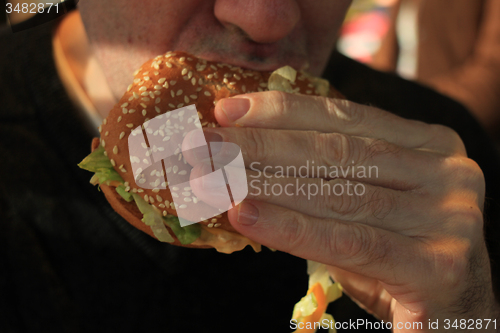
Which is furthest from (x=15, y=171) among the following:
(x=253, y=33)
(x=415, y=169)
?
(x=415, y=169)

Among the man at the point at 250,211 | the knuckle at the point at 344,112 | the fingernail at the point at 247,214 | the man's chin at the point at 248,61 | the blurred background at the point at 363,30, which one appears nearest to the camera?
the fingernail at the point at 247,214

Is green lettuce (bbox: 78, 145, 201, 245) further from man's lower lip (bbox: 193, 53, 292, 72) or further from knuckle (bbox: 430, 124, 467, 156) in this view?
knuckle (bbox: 430, 124, 467, 156)

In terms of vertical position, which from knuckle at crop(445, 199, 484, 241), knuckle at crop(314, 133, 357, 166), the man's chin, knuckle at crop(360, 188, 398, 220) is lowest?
knuckle at crop(445, 199, 484, 241)

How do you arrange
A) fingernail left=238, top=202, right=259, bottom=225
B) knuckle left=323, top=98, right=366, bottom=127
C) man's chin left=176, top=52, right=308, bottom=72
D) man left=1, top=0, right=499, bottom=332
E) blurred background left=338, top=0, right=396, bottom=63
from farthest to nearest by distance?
blurred background left=338, top=0, right=396, bottom=63
man's chin left=176, top=52, right=308, bottom=72
knuckle left=323, top=98, right=366, bottom=127
man left=1, top=0, right=499, bottom=332
fingernail left=238, top=202, right=259, bottom=225

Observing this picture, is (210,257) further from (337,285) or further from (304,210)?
(304,210)

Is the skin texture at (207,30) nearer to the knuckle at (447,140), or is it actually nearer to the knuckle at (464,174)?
the knuckle at (447,140)

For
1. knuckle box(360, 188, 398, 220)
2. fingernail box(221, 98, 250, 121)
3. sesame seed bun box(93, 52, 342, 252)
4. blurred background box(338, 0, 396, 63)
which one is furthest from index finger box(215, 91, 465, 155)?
blurred background box(338, 0, 396, 63)

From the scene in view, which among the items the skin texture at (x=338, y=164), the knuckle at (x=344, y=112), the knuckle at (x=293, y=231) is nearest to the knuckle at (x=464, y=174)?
the skin texture at (x=338, y=164)
